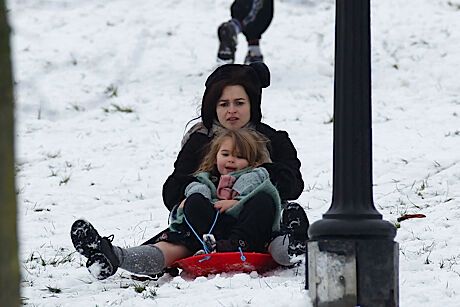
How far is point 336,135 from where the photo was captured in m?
4.09

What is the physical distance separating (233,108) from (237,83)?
0.15 m

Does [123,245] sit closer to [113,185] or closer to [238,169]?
[238,169]

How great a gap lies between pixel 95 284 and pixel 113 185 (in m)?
2.87

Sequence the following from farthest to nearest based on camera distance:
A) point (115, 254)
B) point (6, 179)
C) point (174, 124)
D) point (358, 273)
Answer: point (174, 124)
point (115, 254)
point (358, 273)
point (6, 179)

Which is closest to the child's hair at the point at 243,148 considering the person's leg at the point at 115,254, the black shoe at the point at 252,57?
the person's leg at the point at 115,254

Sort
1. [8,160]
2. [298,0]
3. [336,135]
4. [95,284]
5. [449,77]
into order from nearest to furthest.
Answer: [8,160], [336,135], [95,284], [449,77], [298,0]

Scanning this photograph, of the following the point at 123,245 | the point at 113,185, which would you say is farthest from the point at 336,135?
the point at 113,185

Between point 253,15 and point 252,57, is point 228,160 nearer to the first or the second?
Answer: point 252,57

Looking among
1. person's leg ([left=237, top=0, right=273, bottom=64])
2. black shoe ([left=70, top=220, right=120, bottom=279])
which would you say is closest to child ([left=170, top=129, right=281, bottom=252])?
black shoe ([left=70, top=220, right=120, bottom=279])

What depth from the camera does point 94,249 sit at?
17.0 ft

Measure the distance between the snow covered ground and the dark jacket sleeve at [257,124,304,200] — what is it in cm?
51

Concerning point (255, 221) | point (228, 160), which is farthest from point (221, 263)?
point (228, 160)

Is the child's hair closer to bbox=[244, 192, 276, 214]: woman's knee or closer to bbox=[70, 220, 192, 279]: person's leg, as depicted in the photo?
bbox=[244, 192, 276, 214]: woman's knee

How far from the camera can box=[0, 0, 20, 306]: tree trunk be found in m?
2.55
